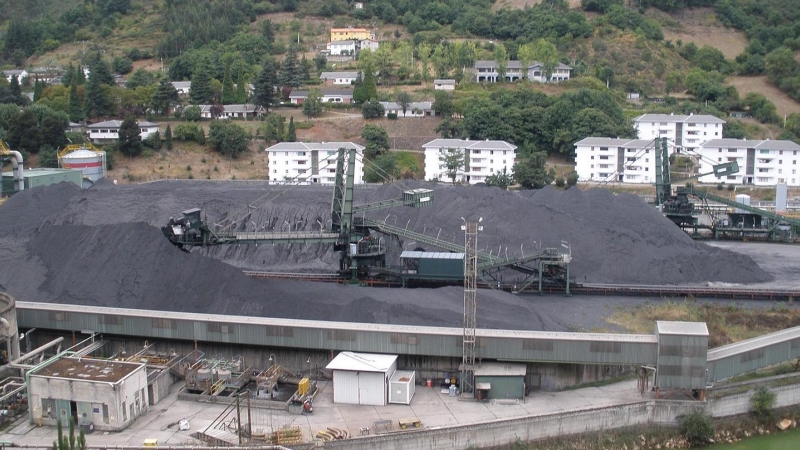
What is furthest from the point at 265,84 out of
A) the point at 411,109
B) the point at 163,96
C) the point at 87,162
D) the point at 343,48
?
the point at 87,162

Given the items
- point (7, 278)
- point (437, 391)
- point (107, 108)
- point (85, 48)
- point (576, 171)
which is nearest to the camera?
point (437, 391)

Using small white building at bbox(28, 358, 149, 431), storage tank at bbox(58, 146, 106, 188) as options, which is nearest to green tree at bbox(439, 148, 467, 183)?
storage tank at bbox(58, 146, 106, 188)

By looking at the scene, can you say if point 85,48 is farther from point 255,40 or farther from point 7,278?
point 7,278

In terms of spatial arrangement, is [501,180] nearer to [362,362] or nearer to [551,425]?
[362,362]

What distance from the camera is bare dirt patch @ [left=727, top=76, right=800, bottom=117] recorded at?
54497mm

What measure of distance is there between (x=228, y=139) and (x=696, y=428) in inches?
1318

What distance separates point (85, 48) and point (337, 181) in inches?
1934

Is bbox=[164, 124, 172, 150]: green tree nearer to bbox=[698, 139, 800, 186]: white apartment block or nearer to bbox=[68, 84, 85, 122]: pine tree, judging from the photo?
bbox=[68, 84, 85, 122]: pine tree

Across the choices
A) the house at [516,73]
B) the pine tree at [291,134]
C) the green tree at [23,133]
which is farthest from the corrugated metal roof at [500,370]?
the house at [516,73]

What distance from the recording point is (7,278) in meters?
23.4

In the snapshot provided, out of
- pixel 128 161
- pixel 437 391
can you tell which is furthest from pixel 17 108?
pixel 437 391

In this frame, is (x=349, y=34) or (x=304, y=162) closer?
(x=304, y=162)

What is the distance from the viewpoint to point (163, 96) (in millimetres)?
50219

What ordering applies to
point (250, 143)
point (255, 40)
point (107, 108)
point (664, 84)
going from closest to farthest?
point (250, 143)
point (107, 108)
point (664, 84)
point (255, 40)
